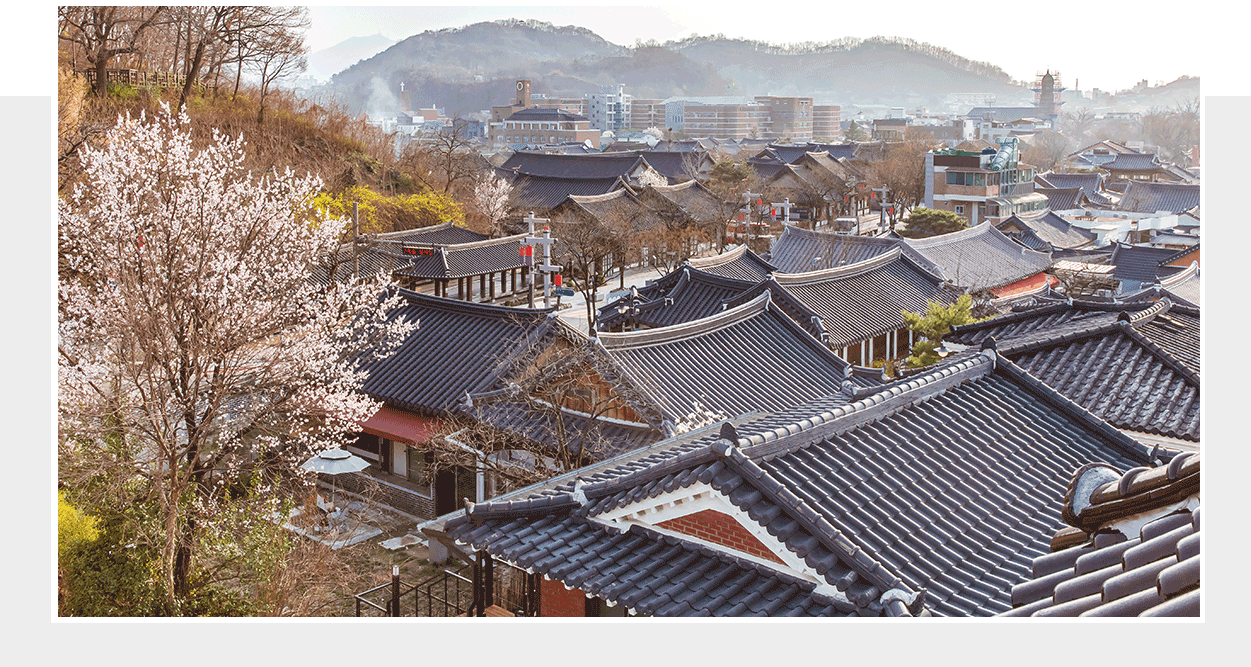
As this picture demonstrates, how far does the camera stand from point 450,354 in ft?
51.1

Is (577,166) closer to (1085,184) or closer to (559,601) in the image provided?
(1085,184)

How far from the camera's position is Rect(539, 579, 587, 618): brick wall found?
22.5ft

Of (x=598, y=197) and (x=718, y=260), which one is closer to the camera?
(x=718, y=260)

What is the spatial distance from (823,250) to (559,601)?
23.4m

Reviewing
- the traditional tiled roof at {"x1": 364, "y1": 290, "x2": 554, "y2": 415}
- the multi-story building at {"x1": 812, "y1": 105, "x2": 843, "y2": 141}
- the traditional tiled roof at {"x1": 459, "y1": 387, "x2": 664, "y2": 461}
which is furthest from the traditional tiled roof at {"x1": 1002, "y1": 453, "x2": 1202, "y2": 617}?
the multi-story building at {"x1": 812, "y1": 105, "x2": 843, "y2": 141}

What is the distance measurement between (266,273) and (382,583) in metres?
4.17

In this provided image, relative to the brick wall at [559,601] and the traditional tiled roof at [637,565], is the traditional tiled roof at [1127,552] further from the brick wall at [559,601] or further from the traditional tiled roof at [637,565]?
the brick wall at [559,601]

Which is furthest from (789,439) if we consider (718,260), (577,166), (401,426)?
(577,166)

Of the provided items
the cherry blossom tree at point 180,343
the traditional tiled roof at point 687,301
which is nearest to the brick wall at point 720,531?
the cherry blossom tree at point 180,343

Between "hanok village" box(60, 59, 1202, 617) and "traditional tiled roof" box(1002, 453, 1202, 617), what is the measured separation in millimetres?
13

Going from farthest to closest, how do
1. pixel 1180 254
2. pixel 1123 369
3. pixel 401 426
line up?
pixel 1180 254
pixel 401 426
pixel 1123 369
